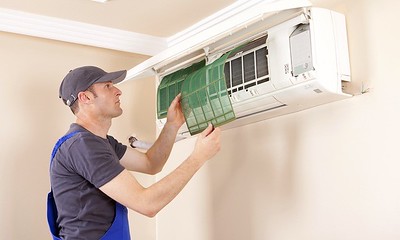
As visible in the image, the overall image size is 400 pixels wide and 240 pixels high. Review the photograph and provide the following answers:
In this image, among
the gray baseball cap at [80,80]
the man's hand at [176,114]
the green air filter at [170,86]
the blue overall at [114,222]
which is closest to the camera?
the blue overall at [114,222]

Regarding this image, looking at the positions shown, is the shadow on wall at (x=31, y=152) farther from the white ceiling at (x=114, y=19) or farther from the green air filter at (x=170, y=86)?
the green air filter at (x=170, y=86)

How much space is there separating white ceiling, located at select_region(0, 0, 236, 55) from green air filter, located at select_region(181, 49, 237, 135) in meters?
0.47

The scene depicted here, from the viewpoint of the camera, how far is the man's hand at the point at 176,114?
2.20 m

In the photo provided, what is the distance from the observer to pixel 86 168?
5.93ft

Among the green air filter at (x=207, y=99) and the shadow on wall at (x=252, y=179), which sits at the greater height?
the green air filter at (x=207, y=99)

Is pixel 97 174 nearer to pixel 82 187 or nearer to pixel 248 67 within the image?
pixel 82 187

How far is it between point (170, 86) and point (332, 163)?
2.80 ft

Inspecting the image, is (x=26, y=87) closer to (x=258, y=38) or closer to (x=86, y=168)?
(x=86, y=168)

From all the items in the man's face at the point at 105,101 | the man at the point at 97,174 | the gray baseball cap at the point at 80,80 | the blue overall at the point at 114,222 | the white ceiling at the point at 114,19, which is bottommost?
the blue overall at the point at 114,222

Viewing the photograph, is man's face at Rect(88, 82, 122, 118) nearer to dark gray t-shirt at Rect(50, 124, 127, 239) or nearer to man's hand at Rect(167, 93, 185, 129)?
dark gray t-shirt at Rect(50, 124, 127, 239)

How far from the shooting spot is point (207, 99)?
201 centimetres

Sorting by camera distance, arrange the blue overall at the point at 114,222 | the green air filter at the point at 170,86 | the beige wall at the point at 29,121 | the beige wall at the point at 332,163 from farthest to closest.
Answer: the beige wall at the point at 29,121
the green air filter at the point at 170,86
the blue overall at the point at 114,222
the beige wall at the point at 332,163

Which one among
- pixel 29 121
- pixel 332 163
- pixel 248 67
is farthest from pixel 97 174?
pixel 29 121

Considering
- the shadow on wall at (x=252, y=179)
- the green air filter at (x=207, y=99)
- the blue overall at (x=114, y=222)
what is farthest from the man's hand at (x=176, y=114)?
the blue overall at (x=114, y=222)
